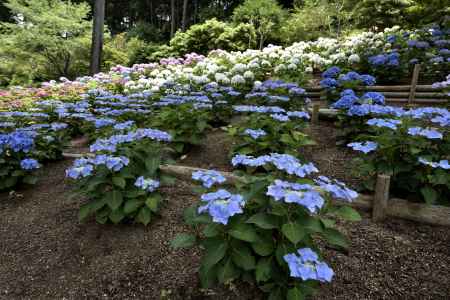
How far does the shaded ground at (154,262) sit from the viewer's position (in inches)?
69.2

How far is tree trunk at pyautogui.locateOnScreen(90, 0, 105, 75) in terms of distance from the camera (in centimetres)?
951

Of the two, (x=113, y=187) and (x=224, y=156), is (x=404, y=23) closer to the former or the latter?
(x=224, y=156)

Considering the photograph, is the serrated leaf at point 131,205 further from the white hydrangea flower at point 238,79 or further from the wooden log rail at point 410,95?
the wooden log rail at point 410,95

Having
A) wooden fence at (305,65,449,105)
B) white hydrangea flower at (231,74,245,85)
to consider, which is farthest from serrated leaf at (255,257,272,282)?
white hydrangea flower at (231,74,245,85)

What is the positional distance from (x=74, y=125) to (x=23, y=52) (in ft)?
25.4

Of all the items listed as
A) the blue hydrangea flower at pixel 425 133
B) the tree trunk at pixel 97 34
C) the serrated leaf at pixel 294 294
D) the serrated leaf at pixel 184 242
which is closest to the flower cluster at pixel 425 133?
the blue hydrangea flower at pixel 425 133

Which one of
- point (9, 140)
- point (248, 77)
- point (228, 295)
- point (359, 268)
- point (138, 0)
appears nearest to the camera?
point (228, 295)

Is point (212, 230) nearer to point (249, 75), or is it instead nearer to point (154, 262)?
point (154, 262)

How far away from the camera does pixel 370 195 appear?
2436mm

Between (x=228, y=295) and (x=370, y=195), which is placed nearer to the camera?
(x=228, y=295)

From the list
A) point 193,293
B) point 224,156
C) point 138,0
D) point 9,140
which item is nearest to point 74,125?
point 9,140

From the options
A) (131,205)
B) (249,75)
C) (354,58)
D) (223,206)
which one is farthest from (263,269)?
(354,58)

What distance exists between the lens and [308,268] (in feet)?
4.19

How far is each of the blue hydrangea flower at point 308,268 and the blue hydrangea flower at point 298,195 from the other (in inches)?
7.9
